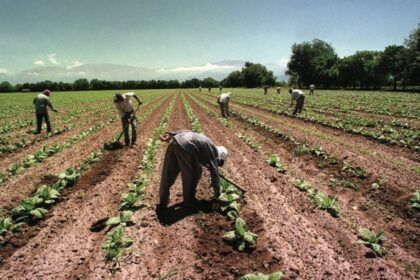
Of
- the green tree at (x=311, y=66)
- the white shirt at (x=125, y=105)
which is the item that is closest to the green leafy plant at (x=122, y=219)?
the white shirt at (x=125, y=105)

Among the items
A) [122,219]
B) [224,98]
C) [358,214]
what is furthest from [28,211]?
[224,98]

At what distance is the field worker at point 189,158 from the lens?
5.51 meters

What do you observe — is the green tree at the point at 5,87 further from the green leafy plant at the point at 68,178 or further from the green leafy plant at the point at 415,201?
the green leafy plant at the point at 415,201

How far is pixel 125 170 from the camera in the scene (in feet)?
29.5

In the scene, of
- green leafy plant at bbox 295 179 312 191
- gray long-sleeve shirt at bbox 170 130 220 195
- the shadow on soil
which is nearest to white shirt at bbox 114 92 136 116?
the shadow on soil

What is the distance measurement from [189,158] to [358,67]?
81496mm

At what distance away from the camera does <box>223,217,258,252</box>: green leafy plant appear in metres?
4.92

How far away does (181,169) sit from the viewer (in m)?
5.71

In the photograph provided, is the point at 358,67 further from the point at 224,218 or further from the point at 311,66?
the point at 224,218

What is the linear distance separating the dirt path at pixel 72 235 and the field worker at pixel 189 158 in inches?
65.1

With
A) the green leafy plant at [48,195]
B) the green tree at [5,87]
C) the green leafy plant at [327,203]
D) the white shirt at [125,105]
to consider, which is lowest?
the green leafy plant at [327,203]

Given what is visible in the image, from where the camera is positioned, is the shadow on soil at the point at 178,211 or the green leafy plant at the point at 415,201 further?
the green leafy plant at the point at 415,201

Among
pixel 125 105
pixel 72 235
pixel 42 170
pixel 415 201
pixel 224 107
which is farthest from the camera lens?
pixel 224 107

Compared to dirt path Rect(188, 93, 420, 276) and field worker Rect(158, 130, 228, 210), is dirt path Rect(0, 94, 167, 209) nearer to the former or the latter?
field worker Rect(158, 130, 228, 210)
